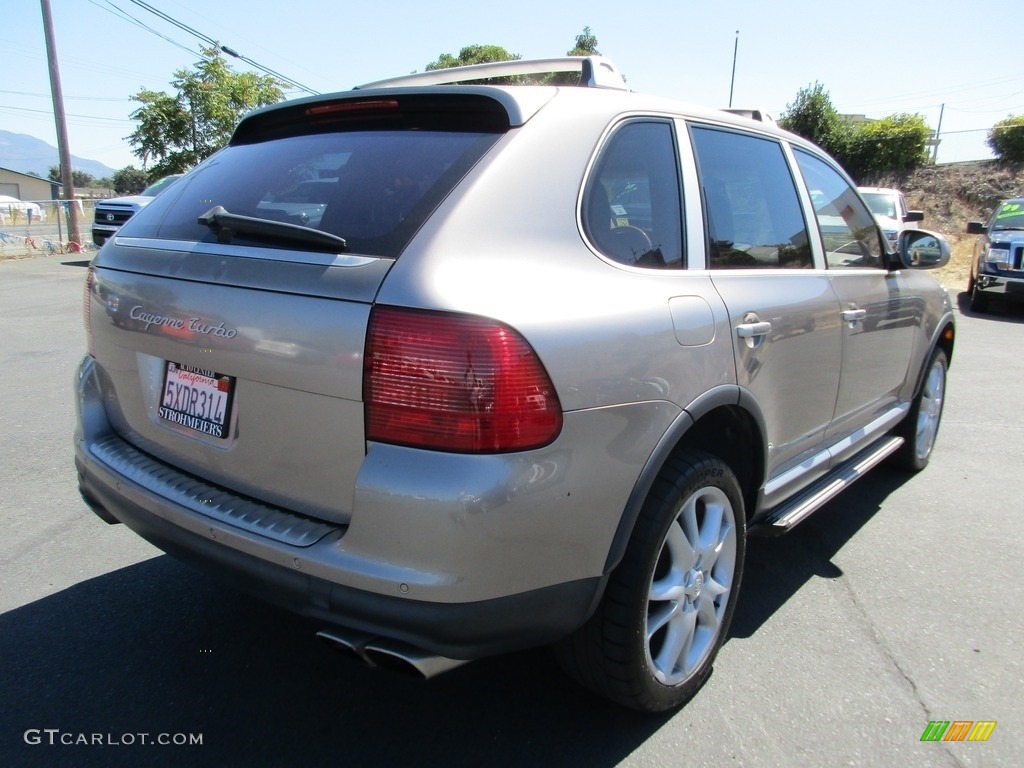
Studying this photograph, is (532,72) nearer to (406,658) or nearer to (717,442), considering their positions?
(717,442)

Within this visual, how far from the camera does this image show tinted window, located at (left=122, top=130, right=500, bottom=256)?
206 centimetres

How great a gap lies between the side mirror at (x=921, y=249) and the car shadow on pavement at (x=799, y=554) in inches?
52.9

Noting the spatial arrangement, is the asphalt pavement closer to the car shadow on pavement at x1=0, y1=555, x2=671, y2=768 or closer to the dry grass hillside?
A: the car shadow on pavement at x1=0, y1=555, x2=671, y2=768

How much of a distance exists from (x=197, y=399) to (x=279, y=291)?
0.46 m

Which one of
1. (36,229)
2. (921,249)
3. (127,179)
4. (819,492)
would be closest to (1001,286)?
(921,249)

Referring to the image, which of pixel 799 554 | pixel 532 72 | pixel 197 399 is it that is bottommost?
pixel 799 554

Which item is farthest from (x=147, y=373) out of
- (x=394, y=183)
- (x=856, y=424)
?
(x=856, y=424)

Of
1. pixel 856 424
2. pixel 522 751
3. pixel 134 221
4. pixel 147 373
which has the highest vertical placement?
pixel 134 221

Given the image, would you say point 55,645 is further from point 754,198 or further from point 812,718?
point 754,198

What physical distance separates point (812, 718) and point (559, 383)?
148cm

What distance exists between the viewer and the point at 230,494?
219 centimetres
